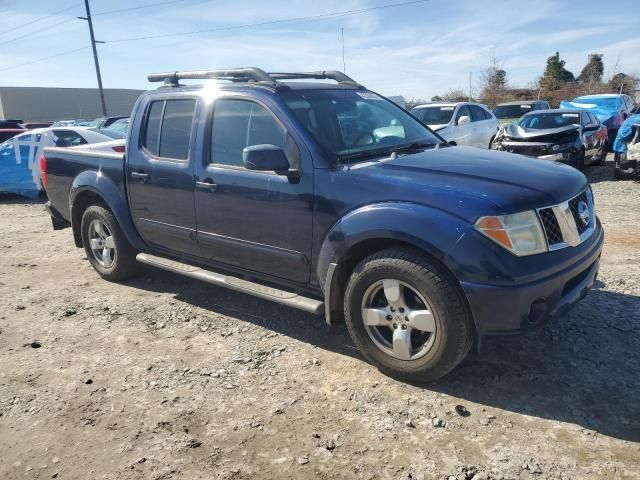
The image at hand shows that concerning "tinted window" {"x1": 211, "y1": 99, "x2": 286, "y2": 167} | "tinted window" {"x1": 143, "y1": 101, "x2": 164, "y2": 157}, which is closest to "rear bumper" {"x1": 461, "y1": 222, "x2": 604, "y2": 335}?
"tinted window" {"x1": 211, "y1": 99, "x2": 286, "y2": 167}

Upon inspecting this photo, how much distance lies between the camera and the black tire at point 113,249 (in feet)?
17.0

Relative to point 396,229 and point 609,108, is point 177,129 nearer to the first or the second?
point 396,229

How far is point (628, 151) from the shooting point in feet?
34.6

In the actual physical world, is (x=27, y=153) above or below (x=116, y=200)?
above

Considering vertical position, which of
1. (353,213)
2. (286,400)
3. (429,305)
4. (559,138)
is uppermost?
(353,213)

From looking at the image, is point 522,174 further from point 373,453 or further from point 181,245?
point 181,245

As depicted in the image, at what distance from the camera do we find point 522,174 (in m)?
3.31

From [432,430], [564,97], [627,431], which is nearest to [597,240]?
[627,431]

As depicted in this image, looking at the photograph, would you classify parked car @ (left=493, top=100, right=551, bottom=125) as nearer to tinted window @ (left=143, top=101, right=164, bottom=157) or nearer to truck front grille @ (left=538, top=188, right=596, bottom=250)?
tinted window @ (left=143, top=101, right=164, bottom=157)

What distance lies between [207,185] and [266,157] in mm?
818

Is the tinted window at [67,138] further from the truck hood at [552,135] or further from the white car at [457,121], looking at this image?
the truck hood at [552,135]

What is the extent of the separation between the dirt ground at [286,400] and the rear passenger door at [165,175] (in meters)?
0.72

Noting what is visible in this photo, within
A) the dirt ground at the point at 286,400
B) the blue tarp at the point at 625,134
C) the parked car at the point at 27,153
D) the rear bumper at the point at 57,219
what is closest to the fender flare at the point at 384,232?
the dirt ground at the point at 286,400

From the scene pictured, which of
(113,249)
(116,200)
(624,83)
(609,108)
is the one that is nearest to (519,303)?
(116,200)
